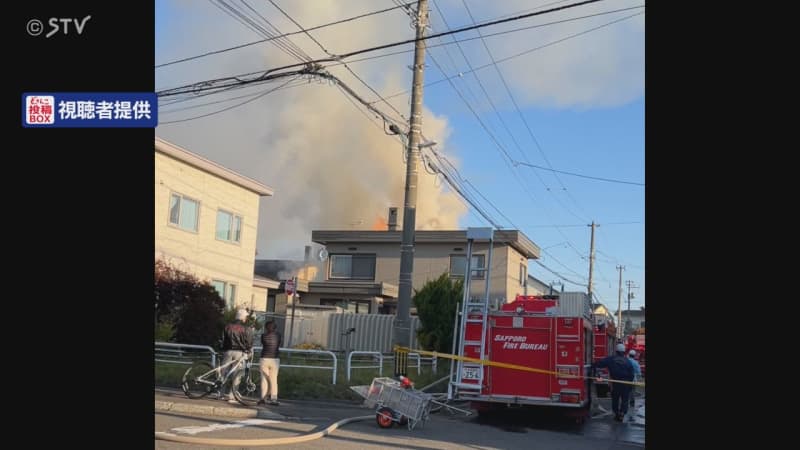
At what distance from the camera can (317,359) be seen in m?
21.1

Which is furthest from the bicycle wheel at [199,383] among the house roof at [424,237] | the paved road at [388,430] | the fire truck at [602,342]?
the house roof at [424,237]

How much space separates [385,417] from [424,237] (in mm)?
26499

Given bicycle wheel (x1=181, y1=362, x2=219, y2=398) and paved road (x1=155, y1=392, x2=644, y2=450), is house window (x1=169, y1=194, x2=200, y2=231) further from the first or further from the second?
paved road (x1=155, y1=392, x2=644, y2=450)

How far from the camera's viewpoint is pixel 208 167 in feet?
82.1

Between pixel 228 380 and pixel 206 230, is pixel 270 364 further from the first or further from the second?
pixel 206 230

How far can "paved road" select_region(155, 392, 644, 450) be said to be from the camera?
9391mm

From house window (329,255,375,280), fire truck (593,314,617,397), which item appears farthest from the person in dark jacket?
house window (329,255,375,280)

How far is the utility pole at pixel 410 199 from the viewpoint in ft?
50.6

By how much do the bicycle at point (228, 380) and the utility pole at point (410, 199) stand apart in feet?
11.1

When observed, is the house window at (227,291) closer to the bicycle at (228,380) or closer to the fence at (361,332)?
the fence at (361,332)

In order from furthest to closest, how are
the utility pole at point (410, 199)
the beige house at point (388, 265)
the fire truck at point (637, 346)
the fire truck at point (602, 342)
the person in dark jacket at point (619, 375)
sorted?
the beige house at point (388, 265) → the fire truck at point (637, 346) → the fire truck at point (602, 342) → the utility pole at point (410, 199) → the person in dark jacket at point (619, 375)
